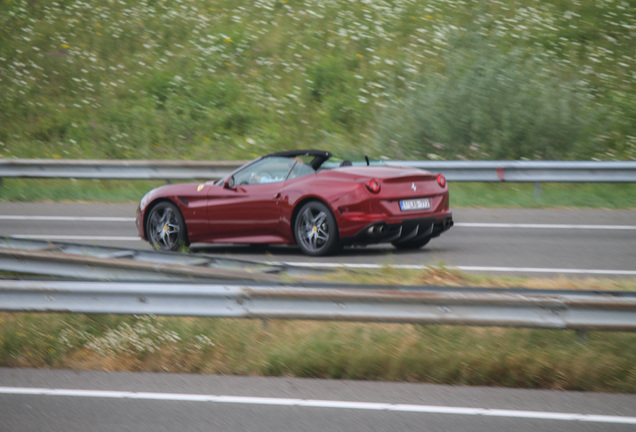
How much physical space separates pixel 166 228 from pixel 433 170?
6285mm

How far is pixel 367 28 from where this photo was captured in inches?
1038

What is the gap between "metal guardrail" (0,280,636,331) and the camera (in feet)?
19.0

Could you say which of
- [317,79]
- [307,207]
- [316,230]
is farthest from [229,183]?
[317,79]

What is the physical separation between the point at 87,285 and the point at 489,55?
13.6 meters

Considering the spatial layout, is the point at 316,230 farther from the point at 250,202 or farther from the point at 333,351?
the point at 333,351

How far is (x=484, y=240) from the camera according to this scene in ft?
39.6

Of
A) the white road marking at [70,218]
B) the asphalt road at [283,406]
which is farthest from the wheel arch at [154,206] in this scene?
the asphalt road at [283,406]

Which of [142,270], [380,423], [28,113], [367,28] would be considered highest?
[367,28]

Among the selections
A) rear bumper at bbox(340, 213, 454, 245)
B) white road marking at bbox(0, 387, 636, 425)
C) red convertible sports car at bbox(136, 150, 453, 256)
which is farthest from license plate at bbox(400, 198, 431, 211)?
white road marking at bbox(0, 387, 636, 425)

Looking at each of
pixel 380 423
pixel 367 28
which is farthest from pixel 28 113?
pixel 380 423

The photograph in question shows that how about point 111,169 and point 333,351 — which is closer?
point 333,351

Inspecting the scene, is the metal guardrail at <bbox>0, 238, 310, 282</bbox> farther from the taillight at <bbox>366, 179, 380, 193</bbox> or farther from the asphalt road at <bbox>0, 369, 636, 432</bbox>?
the taillight at <bbox>366, 179, 380, 193</bbox>

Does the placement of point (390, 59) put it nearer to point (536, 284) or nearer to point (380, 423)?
point (536, 284)

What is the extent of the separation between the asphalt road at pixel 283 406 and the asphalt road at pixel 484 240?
10.2 feet
